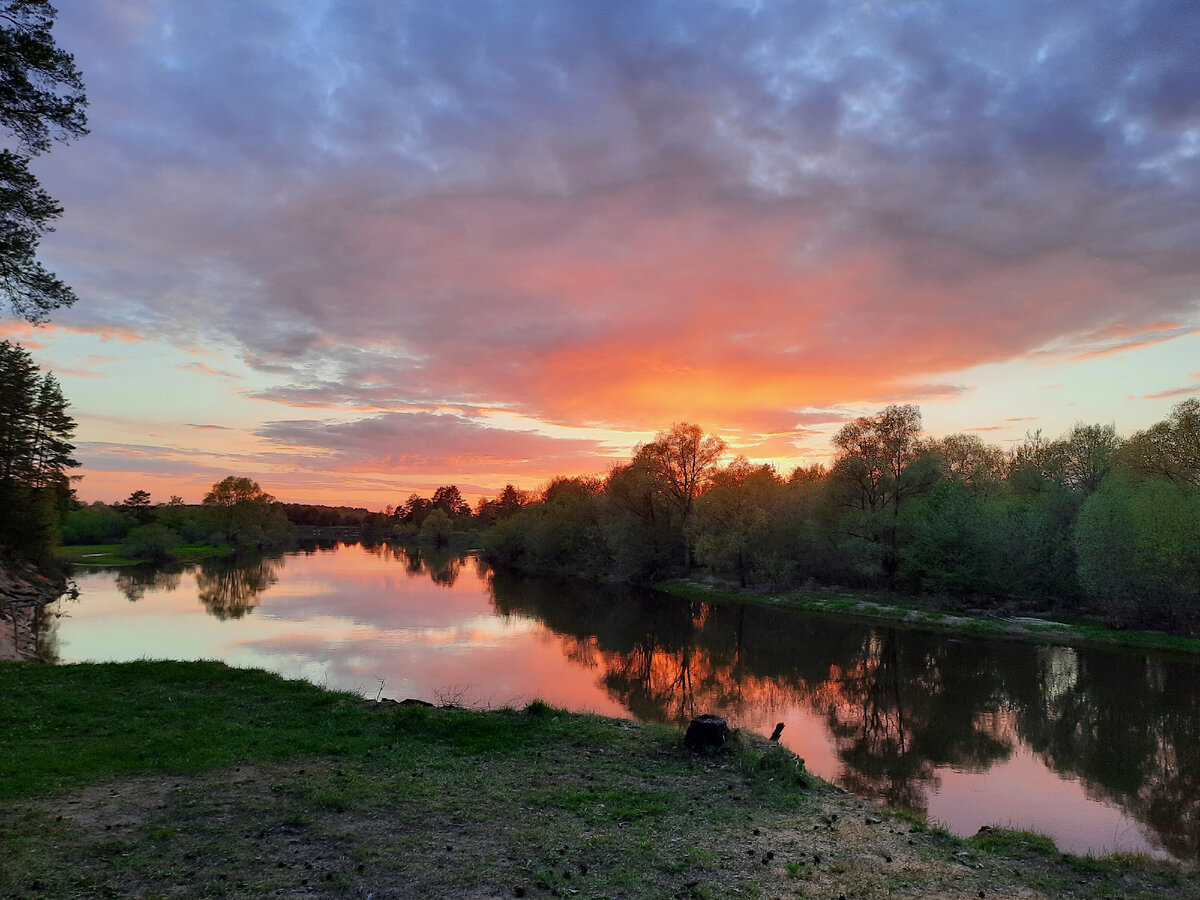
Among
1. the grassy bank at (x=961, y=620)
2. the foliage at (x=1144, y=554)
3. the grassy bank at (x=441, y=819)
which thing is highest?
the foliage at (x=1144, y=554)

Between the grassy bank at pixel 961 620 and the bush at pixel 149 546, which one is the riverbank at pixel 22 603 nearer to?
the bush at pixel 149 546

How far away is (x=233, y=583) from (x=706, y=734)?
56189 mm

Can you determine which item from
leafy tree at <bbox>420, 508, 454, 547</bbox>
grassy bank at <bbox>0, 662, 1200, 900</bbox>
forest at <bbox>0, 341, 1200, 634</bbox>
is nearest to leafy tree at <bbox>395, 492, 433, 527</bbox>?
leafy tree at <bbox>420, 508, 454, 547</bbox>

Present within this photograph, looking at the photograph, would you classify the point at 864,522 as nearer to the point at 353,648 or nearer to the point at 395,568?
the point at 353,648

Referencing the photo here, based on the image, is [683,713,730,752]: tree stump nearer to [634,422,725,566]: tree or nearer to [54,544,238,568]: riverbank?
[634,422,725,566]: tree

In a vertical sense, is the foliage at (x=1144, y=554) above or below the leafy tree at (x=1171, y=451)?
below

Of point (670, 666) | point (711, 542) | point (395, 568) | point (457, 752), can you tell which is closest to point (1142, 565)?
point (670, 666)

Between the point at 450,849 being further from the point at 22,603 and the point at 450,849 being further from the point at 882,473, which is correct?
the point at 882,473

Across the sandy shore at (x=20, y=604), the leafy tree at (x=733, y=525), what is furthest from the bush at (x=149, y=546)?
the leafy tree at (x=733, y=525)

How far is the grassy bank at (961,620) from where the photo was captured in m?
30.7

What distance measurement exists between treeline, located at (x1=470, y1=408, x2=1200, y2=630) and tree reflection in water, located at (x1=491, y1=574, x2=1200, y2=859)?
6.58m

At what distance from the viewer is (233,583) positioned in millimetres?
55531

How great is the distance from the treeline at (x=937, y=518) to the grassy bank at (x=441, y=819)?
1239 inches

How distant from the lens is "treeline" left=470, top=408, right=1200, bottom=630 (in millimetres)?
32500
